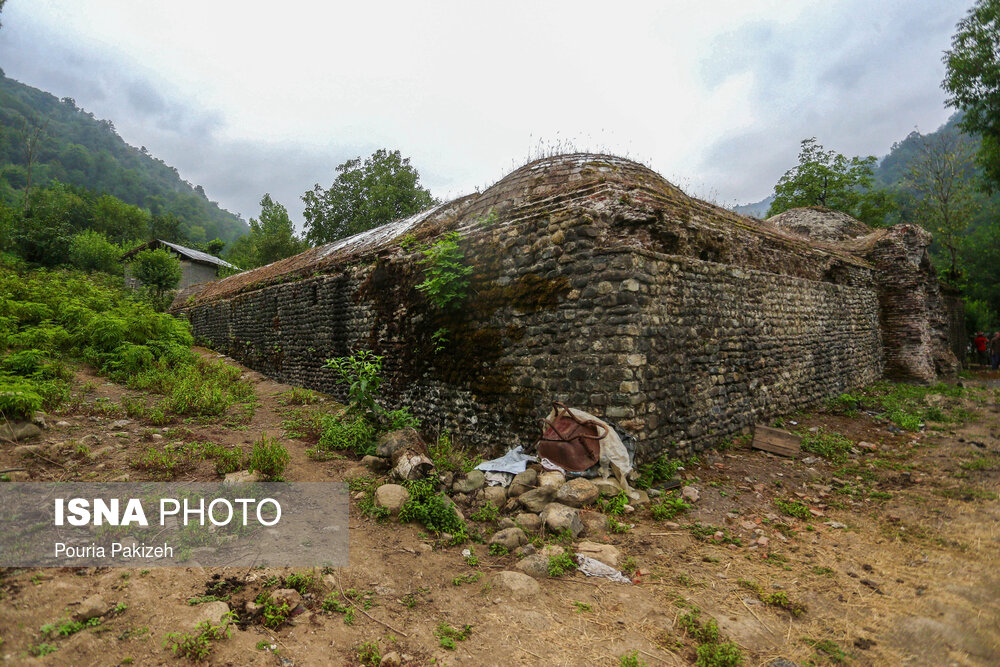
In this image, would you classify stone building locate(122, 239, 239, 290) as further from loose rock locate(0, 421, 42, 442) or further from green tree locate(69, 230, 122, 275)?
loose rock locate(0, 421, 42, 442)

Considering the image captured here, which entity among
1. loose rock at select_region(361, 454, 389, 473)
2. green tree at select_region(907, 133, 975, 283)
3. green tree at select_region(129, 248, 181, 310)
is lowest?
loose rock at select_region(361, 454, 389, 473)

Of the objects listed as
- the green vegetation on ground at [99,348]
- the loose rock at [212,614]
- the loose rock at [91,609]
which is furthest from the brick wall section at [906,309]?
the green vegetation on ground at [99,348]

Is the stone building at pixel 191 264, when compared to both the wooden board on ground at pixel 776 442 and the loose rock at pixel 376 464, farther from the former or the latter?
the wooden board on ground at pixel 776 442

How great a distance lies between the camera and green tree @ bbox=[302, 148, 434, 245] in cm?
2892

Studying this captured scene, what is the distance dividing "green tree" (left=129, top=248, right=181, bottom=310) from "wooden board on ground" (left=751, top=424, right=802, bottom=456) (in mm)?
24523

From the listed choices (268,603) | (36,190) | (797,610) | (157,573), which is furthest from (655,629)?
(36,190)

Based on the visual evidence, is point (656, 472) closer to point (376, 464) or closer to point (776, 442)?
point (776, 442)

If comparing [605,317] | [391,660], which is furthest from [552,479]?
[391,660]

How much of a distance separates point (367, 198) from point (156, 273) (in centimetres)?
1348

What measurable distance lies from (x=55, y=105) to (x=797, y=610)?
135387mm

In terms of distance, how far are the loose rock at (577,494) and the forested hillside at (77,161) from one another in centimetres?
5170

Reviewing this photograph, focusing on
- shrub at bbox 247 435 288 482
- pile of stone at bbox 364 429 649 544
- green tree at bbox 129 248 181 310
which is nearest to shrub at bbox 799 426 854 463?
pile of stone at bbox 364 429 649 544

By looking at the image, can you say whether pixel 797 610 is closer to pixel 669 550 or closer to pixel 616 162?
pixel 669 550

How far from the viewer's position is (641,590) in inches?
118
